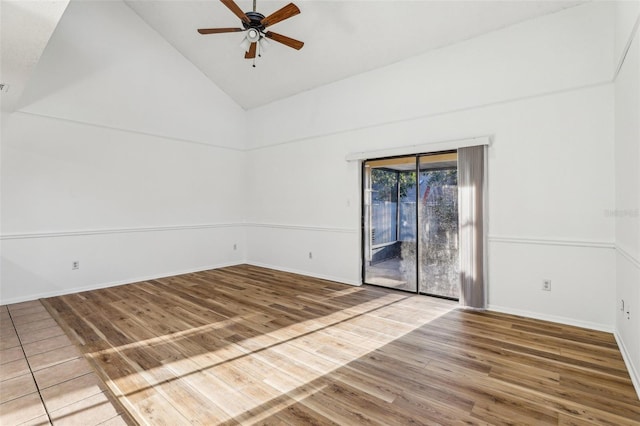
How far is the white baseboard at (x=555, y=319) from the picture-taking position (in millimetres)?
3227

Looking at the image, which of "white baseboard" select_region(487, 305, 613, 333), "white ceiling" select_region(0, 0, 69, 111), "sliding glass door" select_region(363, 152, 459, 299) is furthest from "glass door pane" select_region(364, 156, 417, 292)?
"white ceiling" select_region(0, 0, 69, 111)

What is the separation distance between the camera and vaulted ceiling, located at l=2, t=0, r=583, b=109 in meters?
3.51

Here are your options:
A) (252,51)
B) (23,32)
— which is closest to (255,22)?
(252,51)

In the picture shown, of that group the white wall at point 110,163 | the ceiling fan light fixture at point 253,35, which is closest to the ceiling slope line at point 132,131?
the white wall at point 110,163

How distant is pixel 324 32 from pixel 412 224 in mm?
3197

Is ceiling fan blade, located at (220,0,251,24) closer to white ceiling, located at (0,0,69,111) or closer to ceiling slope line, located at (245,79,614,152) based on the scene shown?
white ceiling, located at (0,0,69,111)

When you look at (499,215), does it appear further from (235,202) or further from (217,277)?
(235,202)

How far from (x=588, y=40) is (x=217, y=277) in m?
6.18

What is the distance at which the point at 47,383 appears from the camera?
232 centimetres

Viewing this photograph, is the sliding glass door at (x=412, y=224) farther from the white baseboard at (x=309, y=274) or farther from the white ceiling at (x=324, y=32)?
the white ceiling at (x=324, y=32)

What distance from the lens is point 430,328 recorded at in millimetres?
3330

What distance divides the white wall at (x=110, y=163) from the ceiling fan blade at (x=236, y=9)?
316 centimetres

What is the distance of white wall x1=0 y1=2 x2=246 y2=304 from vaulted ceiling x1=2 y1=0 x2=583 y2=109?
42 cm

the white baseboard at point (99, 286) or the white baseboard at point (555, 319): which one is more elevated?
the white baseboard at point (99, 286)
